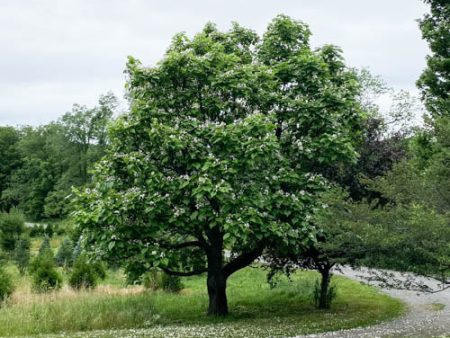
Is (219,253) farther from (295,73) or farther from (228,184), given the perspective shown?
(295,73)

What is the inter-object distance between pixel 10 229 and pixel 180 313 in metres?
22.0

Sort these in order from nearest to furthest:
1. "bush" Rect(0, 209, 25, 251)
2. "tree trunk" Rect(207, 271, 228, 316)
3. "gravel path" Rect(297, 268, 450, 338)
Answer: "gravel path" Rect(297, 268, 450, 338) < "tree trunk" Rect(207, 271, 228, 316) < "bush" Rect(0, 209, 25, 251)

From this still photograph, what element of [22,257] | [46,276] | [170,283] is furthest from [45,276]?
[22,257]

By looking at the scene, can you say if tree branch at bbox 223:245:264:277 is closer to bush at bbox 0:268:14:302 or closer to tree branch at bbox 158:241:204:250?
tree branch at bbox 158:241:204:250

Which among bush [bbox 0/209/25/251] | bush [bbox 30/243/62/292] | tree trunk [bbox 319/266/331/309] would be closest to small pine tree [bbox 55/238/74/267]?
bush [bbox 0/209/25/251]

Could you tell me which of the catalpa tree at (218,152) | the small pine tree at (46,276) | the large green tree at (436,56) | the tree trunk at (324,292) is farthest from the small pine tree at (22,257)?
the large green tree at (436,56)

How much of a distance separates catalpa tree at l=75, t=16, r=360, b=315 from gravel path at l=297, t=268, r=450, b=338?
8.60 feet

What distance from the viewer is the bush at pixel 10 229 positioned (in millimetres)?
34250

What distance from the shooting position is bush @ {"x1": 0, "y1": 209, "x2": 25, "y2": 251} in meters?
34.2

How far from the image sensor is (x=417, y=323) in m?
13.9

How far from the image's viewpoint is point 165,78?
14133mm

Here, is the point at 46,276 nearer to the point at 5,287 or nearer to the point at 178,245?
the point at 5,287

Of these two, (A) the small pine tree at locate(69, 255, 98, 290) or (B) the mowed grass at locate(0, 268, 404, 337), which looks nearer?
(B) the mowed grass at locate(0, 268, 404, 337)

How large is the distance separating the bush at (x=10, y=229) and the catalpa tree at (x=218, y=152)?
22.3m
